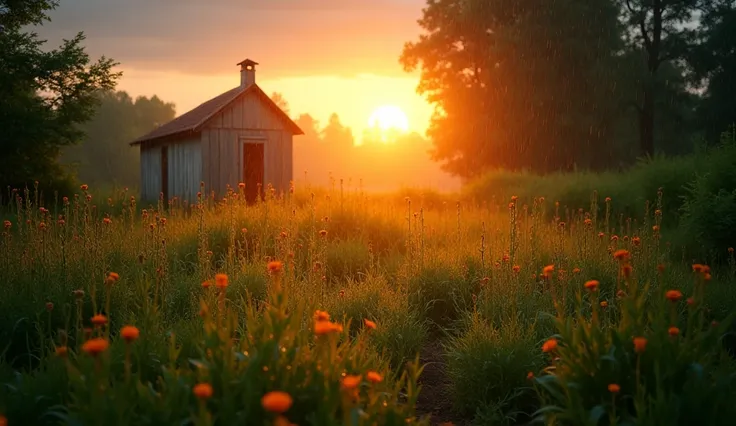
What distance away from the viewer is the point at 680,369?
2980 mm

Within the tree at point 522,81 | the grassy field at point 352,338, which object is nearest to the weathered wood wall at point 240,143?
the grassy field at point 352,338

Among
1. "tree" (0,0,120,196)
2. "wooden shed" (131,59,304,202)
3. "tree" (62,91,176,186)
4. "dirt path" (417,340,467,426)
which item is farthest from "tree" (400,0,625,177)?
"tree" (62,91,176,186)

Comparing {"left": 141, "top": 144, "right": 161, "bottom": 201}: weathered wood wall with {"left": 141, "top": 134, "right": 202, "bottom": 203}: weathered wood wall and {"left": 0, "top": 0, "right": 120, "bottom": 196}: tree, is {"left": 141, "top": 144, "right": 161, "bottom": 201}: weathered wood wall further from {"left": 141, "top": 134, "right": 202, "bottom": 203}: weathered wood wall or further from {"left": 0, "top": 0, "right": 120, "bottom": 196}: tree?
{"left": 0, "top": 0, "right": 120, "bottom": 196}: tree

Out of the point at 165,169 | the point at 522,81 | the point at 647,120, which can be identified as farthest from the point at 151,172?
the point at 647,120

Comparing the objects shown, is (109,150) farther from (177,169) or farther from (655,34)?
(655,34)

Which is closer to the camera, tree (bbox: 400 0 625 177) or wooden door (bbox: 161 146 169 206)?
wooden door (bbox: 161 146 169 206)

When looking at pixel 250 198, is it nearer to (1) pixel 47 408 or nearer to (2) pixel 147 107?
(1) pixel 47 408

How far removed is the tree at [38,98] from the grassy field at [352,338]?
863 centimetres

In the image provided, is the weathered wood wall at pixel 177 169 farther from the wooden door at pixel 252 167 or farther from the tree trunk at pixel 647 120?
the tree trunk at pixel 647 120

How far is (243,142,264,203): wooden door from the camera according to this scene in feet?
59.9

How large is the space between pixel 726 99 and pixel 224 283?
26819 mm

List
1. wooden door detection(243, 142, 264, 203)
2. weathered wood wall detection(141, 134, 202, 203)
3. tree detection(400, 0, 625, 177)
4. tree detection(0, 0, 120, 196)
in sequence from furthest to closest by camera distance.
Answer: tree detection(400, 0, 625, 177) → wooden door detection(243, 142, 264, 203) → weathered wood wall detection(141, 134, 202, 203) → tree detection(0, 0, 120, 196)

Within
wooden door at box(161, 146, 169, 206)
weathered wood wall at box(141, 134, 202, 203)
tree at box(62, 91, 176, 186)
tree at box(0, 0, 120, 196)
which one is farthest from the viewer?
tree at box(62, 91, 176, 186)

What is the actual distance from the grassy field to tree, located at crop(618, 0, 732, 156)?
1765 cm
